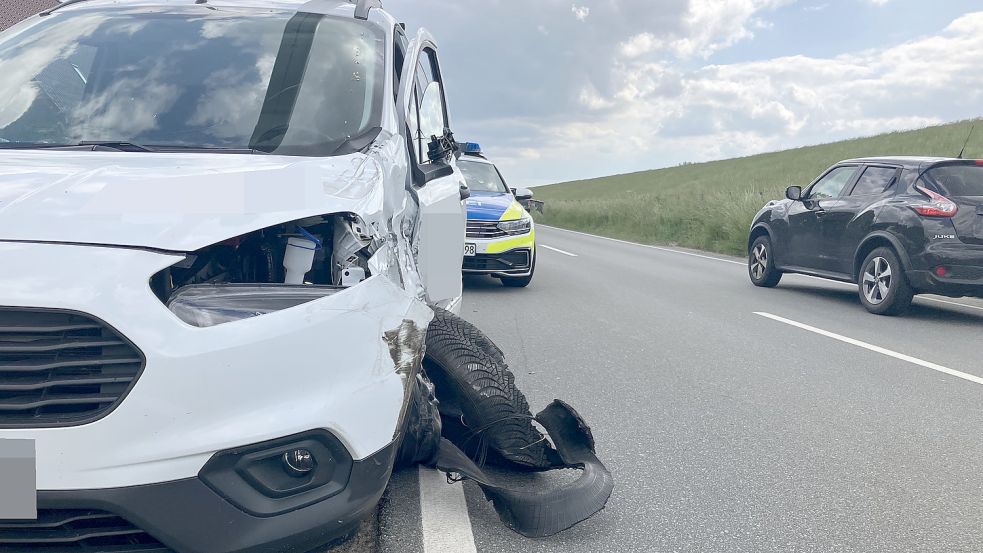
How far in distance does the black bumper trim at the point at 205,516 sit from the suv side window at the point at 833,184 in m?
9.09

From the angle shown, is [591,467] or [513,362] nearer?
[591,467]

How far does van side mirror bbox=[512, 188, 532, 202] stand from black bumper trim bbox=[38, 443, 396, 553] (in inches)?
358

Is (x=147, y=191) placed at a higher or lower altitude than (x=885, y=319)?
higher

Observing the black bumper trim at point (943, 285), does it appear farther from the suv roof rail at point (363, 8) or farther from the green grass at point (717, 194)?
the green grass at point (717, 194)

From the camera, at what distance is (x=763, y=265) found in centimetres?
1142

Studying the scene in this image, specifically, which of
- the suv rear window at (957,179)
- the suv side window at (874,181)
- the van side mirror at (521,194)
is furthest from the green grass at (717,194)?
the suv rear window at (957,179)

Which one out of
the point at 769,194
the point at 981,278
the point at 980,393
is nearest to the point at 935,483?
the point at 980,393

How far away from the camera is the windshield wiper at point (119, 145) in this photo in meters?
2.89

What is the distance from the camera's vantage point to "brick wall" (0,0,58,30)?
735 cm

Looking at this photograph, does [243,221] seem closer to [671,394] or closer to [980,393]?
[671,394]

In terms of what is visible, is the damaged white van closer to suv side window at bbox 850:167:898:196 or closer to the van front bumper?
the van front bumper

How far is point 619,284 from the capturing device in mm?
11359

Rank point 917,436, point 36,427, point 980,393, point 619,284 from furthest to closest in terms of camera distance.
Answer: point 619,284
point 980,393
point 917,436
point 36,427

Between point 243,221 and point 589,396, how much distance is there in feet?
10.4
